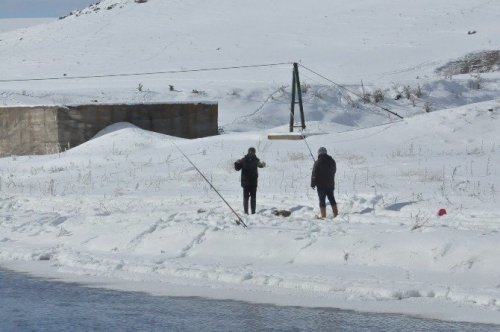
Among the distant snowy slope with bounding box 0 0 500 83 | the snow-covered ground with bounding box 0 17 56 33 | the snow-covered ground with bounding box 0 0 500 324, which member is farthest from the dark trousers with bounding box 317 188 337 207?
the snow-covered ground with bounding box 0 17 56 33

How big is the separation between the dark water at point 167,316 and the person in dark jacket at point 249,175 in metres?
6.08

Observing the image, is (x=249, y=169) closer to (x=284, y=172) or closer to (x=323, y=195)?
(x=323, y=195)

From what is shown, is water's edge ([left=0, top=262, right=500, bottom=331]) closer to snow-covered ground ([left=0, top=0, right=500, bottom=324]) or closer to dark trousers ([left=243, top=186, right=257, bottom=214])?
snow-covered ground ([left=0, top=0, right=500, bottom=324])

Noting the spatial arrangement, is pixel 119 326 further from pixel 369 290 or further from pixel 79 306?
pixel 369 290

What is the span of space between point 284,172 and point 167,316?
44.0ft

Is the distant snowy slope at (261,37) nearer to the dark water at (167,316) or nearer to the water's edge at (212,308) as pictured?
the water's edge at (212,308)

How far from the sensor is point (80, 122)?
31.4m

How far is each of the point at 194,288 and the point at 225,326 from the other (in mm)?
2281

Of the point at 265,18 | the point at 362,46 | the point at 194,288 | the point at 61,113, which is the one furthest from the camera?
the point at 265,18

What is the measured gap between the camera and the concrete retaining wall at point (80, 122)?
31.3m

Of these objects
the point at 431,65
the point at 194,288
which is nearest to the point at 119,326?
the point at 194,288

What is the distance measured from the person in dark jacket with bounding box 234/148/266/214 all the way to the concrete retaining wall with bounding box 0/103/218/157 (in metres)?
14.5

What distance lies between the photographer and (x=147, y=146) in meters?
29.0

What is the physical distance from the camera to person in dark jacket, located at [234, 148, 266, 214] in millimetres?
17531
